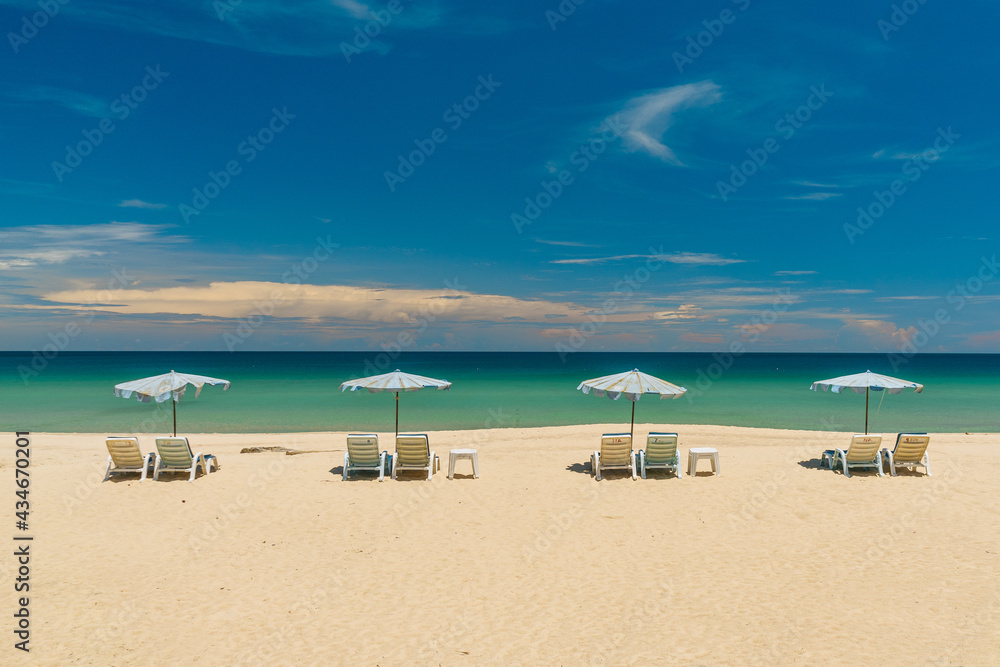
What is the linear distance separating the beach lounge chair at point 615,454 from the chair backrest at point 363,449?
410cm

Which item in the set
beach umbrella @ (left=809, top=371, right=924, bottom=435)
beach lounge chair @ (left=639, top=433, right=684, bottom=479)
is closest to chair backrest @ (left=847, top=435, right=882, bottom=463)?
beach umbrella @ (left=809, top=371, right=924, bottom=435)

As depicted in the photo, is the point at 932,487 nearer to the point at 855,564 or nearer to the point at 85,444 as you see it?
the point at 855,564

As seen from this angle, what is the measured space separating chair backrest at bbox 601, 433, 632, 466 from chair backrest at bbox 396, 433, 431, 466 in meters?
3.23

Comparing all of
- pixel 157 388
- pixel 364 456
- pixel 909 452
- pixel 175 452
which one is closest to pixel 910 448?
pixel 909 452

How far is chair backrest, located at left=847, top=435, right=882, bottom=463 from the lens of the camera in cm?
1042

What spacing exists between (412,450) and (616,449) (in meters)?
3.73

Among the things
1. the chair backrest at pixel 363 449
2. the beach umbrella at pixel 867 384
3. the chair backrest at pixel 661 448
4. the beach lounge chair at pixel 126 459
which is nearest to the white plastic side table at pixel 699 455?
the chair backrest at pixel 661 448

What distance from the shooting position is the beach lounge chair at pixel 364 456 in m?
10.3

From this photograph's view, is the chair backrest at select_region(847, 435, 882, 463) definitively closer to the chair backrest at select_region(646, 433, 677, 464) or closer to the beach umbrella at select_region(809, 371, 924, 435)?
the beach umbrella at select_region(809, 371, 924, 435)

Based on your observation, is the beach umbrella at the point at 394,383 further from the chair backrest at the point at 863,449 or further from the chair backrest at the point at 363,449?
the chair backrest at the point at 863,449

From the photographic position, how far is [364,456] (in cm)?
1045

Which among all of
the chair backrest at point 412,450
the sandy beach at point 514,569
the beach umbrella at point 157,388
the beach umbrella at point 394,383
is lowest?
the sandy beach at point 514,569

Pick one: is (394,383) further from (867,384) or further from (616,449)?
(867,384)

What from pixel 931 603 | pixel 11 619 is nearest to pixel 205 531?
pixel 11 619
